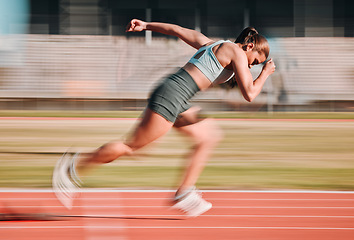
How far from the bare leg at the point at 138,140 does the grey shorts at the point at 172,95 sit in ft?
0.18

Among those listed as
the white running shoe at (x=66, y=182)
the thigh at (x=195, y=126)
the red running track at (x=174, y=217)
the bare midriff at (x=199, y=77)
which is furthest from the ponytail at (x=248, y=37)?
the white running shoe at (x=66, y=182)

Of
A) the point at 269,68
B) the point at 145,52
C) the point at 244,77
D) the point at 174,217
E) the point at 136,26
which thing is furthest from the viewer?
the point at 145,52

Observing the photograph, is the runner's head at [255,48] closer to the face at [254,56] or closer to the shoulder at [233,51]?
the face at [254,56]

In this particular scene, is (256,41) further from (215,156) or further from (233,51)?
(215,156)

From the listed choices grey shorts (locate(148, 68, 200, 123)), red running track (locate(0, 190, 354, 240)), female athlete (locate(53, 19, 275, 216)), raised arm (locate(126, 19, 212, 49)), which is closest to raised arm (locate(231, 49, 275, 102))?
female athlete (locate(53, 19, 275, 216))

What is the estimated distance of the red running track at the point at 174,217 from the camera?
14.5ft

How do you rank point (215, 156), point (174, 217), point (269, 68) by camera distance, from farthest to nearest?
point (215, 156)
point (174, 217)
point (269, 68)

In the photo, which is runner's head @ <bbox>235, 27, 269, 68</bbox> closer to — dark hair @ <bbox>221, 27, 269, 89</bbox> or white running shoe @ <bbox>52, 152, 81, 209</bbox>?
dark hair @ <bbox>221, 27, 269, 89</bbox>

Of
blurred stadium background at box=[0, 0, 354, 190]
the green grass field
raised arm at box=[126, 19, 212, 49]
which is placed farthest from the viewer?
blurred stadium background at box=[0, 0, 354, 190]

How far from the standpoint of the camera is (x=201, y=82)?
15.1 feet

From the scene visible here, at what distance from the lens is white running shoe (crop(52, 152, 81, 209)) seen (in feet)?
15.5

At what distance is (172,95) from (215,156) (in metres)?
4.88

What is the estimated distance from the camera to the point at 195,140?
4824mm

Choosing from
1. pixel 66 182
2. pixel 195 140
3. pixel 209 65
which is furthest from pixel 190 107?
pixel 66 182
